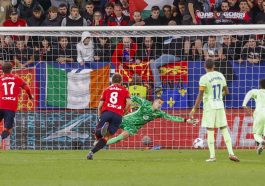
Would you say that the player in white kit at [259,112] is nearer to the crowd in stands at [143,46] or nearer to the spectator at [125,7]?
the crowd in stands at [143,46]

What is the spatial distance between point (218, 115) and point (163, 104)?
480 centimetres

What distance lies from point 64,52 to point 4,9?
3.21 metres

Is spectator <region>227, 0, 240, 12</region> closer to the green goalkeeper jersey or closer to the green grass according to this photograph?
the green goalkeeper jersey

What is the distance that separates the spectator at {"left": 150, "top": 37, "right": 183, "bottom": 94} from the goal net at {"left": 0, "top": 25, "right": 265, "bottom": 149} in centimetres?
3

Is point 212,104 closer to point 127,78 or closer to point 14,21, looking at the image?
point 127,78

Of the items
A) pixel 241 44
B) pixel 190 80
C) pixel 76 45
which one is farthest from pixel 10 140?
pixel 241 44

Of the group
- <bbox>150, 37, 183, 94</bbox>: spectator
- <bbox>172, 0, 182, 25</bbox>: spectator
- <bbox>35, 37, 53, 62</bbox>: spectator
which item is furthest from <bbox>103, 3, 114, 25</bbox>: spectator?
<bbox>150, 37, 183, 94</bbox>: spectator

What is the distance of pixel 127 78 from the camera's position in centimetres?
2283

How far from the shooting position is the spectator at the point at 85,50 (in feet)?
75.4

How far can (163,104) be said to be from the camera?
2272 cm

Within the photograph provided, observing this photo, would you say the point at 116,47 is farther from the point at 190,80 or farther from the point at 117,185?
the point at 117,185

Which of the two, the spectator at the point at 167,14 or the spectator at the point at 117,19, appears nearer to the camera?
the spectator at the point at 167,14

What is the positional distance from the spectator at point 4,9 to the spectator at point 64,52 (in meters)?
2.78

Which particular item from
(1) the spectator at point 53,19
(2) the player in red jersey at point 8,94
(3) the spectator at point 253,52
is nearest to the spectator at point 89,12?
(1) the spectator at point 53,19
